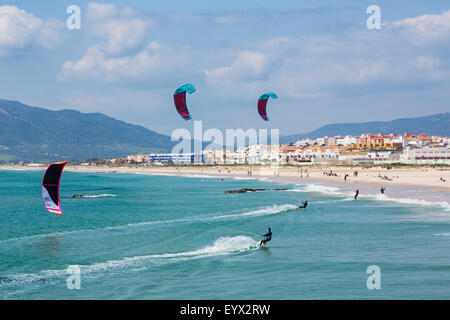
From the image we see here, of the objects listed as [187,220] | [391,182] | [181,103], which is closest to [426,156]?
[391,182]

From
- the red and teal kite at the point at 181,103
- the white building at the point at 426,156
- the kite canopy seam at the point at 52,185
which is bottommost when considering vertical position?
the kite canopy seam at the point at 52,185

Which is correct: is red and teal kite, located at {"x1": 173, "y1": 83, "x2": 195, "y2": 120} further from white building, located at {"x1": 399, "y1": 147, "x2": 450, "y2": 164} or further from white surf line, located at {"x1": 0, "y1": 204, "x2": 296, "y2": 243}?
white building, located at {"x1": 399, "y1": 147, "x2": 450, "y2": 164}

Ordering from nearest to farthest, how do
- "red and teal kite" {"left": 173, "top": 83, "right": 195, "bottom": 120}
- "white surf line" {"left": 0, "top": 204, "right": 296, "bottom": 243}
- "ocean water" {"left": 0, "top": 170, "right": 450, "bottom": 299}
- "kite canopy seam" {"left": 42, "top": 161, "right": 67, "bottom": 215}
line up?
"ocean water" {"left": 0, "top": 170, "right": 450, "bottom": 299} < "kite canopy seam" {"left": 42, "top": 161, "right": 67, "bottom": 215} < "white surf line" {"left": 0, "top": 204, "right": 296, "bottom": 243} < "red and teal kite" {"left": 173, "top": 83, "right": 195, "bottom": 120}

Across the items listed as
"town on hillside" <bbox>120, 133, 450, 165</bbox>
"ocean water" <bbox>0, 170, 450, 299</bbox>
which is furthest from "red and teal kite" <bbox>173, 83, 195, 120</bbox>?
"town on hillside" <bbox>120, 133, 450, 165</bbox>

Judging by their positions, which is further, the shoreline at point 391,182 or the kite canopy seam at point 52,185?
the shoreline at point 391,182

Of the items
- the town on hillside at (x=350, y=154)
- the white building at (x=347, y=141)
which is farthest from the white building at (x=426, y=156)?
the white building at (x=347, y=141)

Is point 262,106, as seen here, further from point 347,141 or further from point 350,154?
point 347,141

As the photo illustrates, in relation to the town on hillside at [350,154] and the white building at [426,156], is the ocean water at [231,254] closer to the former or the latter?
the white building at [426,156]

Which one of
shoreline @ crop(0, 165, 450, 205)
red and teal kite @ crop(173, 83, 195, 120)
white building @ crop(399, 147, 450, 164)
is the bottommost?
shoreline @ crop(0, 165, 450, 205)

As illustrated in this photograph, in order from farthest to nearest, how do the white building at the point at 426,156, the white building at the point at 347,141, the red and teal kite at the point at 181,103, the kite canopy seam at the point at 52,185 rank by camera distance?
the white building at the point at 347,141, the white building at the point at 426,156, the red and teal kite at the point at 181,103, the kite canopy seam at the point at 52,185
